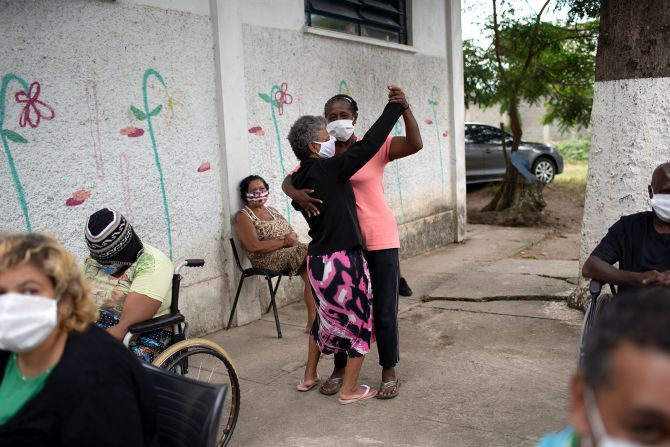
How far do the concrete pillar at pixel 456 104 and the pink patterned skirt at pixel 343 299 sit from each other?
535cm

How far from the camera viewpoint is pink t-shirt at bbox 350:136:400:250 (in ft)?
12.3

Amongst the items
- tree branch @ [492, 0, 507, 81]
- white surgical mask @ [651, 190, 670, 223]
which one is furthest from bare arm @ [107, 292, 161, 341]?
tree branch @ [492, 0, 507, 81]

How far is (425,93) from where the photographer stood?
8.25m

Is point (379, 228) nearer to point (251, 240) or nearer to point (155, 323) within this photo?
point (155, 323)

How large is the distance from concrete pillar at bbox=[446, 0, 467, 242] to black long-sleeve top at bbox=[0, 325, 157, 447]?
24.3ft

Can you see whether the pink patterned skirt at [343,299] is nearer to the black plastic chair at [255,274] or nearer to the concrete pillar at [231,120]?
the black plastic chair at [255,274]

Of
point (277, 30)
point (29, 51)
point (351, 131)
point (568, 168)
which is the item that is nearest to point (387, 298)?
point (351, 131)

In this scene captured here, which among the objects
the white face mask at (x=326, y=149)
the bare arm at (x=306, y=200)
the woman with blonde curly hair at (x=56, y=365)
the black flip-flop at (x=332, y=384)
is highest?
the white face mask at (x=326, y=149)

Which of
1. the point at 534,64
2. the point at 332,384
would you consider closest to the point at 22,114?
the point at 332,384

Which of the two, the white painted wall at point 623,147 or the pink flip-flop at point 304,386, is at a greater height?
the white painted wall at point 623,147

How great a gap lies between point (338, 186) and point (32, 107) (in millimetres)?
1924

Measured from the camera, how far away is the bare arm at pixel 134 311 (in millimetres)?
2863

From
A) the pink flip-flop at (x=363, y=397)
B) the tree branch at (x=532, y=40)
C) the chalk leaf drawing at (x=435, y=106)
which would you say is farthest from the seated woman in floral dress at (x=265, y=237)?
the tree branch at (x=532, y=40)

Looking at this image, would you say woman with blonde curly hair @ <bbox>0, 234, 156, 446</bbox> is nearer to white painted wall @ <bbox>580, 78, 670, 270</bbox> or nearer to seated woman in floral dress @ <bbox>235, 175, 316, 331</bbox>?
seated woman in floral dress @ <bbox>235, 175, 316, 331</bbox>
